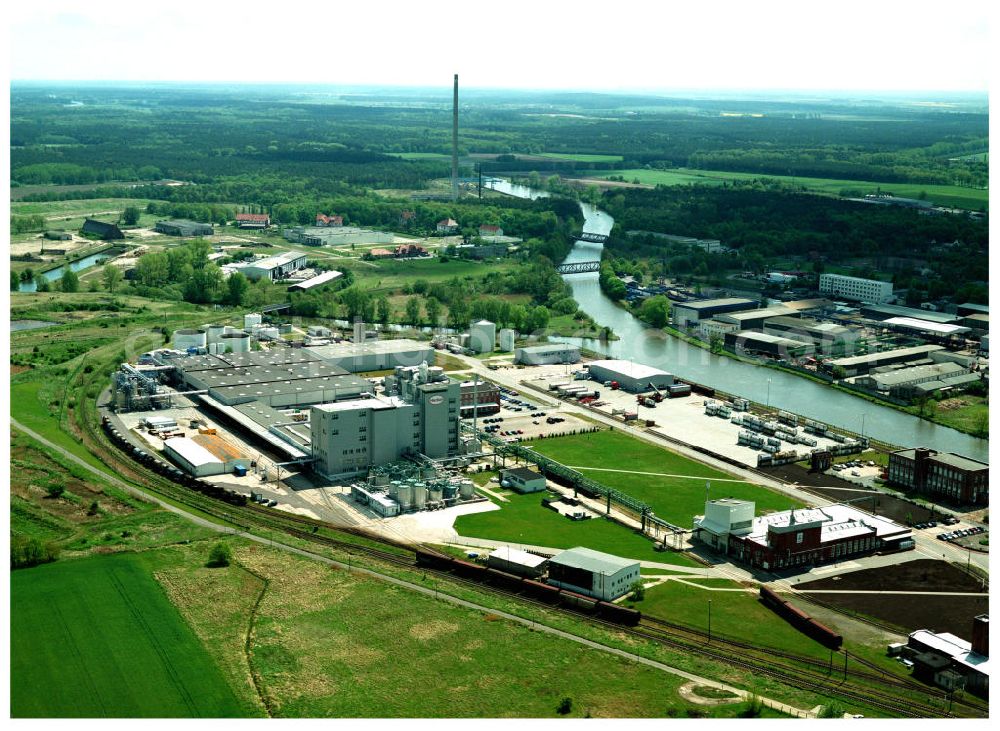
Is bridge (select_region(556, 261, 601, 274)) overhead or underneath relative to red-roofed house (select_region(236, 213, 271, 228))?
underneath

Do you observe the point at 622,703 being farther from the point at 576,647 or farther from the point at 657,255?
the point at 657,255

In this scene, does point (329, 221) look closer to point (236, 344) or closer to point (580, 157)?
point (236, 344)

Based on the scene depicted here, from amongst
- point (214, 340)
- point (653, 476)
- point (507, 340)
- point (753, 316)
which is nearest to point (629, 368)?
point (507, 340)

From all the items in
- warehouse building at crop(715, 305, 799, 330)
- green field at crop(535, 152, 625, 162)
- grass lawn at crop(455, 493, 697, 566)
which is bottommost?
grass lawn at crop(455, 493, 697, 566)

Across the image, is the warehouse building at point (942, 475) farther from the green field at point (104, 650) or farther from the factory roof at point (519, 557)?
the green field at point (104, 650)

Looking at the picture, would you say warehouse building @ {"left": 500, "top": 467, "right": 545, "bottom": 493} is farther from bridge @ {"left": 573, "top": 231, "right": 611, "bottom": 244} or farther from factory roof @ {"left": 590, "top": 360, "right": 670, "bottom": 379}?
bridge @ {"left": 573, "top": 231, "right": 611, "bottom": 244}

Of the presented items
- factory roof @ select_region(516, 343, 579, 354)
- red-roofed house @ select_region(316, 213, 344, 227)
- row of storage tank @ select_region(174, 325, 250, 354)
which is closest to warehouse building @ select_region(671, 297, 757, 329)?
factory roof @ select_region(516, 343, 579, 354)
